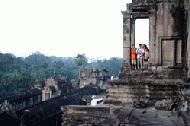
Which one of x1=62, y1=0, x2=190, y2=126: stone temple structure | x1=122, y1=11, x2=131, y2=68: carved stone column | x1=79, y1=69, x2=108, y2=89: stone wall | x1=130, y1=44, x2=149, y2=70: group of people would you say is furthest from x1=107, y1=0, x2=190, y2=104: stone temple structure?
x1=79, y1=69, x2=108, y2=89: stone wall

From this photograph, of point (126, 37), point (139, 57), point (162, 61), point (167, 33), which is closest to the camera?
point (167, 33)

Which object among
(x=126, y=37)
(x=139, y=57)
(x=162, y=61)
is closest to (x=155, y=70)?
(x=162, y=61)

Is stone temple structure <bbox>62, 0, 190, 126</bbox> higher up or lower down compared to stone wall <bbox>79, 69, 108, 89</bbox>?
higher up

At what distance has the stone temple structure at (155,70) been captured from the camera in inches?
452

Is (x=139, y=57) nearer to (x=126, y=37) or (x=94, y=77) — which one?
(x=126, y=37)

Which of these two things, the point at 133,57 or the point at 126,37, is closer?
the point at 126,37

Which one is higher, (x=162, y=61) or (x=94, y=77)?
(x=162, y=61)

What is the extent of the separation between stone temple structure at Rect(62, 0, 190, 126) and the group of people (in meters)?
0.22

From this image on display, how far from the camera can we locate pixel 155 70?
12.9 meters

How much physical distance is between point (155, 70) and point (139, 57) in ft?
7.05

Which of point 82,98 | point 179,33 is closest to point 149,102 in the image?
point 179,33

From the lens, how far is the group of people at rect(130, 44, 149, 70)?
49.1 ft

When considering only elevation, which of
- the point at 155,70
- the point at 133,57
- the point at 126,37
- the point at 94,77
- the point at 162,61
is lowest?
the point at 94,77

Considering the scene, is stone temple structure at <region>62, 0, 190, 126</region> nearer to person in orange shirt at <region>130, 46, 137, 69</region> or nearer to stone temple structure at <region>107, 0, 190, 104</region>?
stone temple structure at <region>107, 0, 190, 104</region>
